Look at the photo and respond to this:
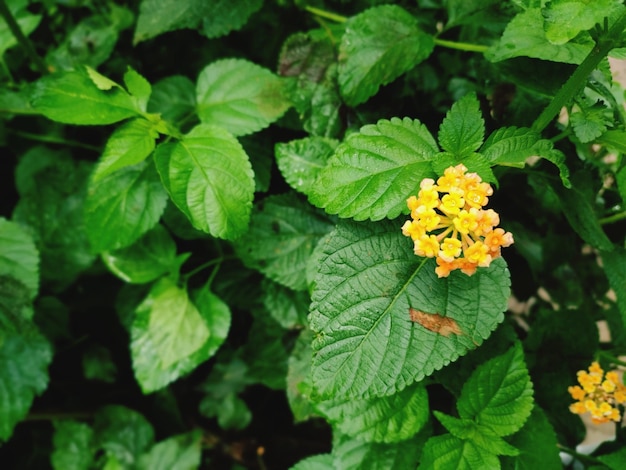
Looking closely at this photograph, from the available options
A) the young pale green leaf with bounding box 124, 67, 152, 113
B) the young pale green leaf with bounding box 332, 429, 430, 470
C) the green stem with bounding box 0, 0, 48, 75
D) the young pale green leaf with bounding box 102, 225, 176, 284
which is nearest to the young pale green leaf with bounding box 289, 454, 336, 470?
the young pale green leaf with bounding box 332, 429, 430, 470

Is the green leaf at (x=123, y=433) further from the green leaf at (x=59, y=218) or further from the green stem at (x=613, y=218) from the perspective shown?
the green stem at (x=613, y=218)

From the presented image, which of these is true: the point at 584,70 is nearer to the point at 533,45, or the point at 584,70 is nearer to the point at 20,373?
the point at 533,45

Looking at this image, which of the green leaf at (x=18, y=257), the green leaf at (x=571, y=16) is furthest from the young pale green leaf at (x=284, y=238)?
the green leaf at (x=571, y=16)

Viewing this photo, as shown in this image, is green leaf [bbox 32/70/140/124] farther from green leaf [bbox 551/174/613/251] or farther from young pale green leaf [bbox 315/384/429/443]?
green leaf [bbox 551/174/613/251]

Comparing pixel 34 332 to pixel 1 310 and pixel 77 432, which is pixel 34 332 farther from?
pixel 77 432

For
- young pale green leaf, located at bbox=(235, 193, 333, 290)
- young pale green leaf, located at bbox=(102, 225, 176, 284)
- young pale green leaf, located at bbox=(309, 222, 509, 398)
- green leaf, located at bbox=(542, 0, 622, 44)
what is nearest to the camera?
green leaf, located at bbox=(542, 0, 622, 44)

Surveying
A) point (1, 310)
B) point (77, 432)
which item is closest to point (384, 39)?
point (1, 310)

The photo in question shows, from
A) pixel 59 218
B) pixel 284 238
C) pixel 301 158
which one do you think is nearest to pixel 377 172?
pixel 301 158
